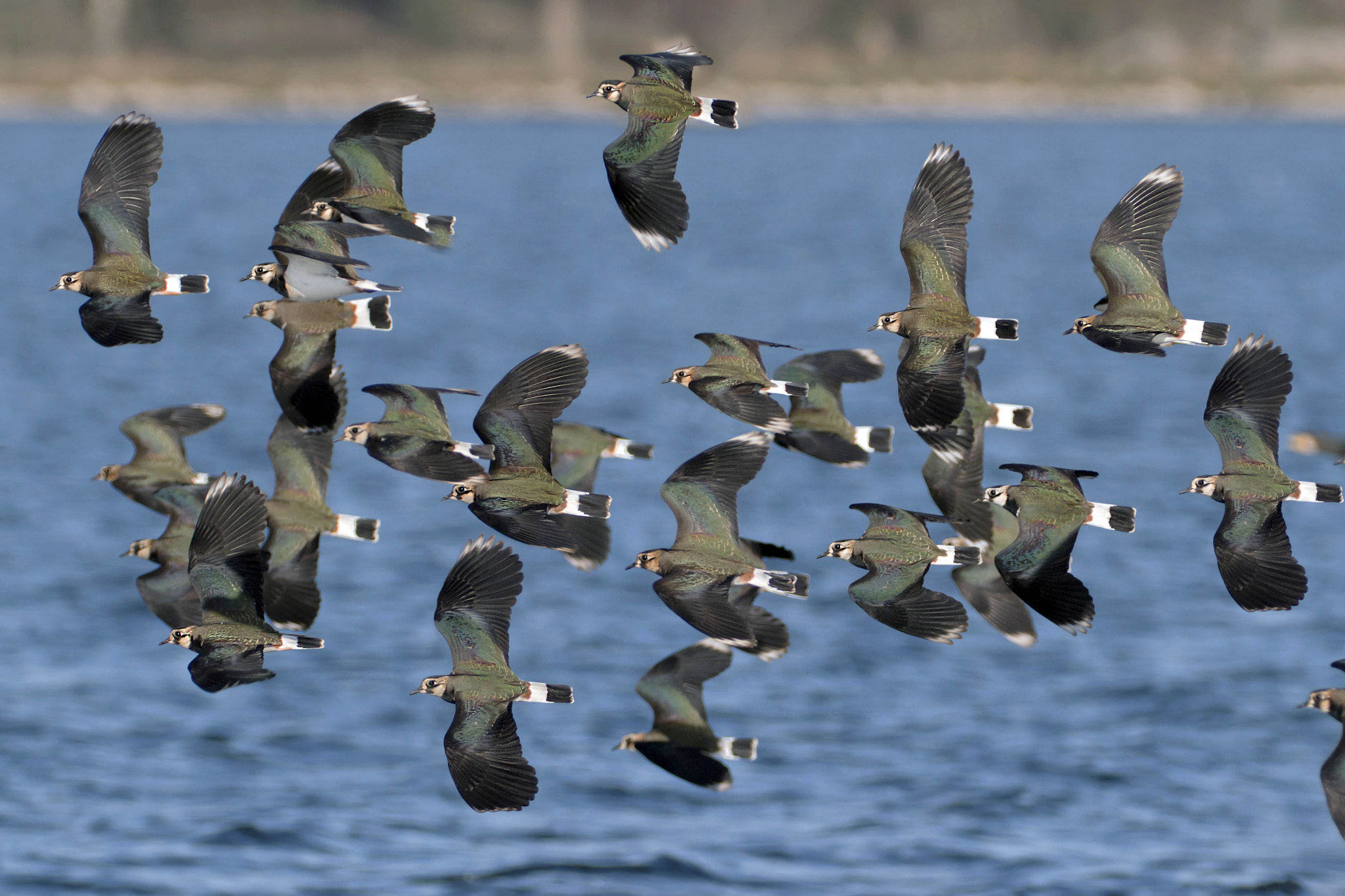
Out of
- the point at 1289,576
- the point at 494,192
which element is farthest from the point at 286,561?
the point at 494,192

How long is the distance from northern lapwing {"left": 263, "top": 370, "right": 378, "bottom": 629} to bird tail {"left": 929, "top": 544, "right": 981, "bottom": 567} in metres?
3.57

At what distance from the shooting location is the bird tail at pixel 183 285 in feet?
34.4

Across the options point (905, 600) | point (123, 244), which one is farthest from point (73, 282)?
point (905, 600)

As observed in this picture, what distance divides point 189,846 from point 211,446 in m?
29.9

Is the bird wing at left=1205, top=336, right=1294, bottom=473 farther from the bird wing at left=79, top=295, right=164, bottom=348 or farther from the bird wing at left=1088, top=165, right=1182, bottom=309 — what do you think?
the bird wing at left=79, top=295, right=164, bottom=348

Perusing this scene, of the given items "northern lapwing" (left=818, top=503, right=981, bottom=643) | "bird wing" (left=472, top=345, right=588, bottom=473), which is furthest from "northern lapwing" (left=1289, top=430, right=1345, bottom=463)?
"bird wing" (left=472, top=345, right=588, bottom=473)

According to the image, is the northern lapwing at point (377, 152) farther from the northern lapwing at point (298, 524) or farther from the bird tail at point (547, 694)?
the bird tail at point (547, 694)

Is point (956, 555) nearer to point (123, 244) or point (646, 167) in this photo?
point (646, 167)

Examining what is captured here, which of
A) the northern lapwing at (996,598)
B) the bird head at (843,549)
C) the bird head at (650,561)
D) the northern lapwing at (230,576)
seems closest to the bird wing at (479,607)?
the bird head at (650,561)

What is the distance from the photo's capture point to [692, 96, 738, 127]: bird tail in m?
11.1

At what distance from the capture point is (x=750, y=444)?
39.8ft

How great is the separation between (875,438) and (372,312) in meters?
3.35

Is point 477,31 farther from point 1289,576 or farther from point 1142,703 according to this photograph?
point 1289,576

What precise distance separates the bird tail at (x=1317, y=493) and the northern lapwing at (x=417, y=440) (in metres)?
4.46
